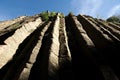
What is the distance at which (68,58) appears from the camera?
5.86 meters

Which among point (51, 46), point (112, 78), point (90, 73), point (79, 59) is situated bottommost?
point (112, 78)

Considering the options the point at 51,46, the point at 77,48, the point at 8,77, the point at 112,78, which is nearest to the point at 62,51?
the point at 51,46

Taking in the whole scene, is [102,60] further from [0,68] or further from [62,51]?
[0,68]

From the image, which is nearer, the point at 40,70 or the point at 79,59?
the point at 40,70

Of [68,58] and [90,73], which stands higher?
[68,58]

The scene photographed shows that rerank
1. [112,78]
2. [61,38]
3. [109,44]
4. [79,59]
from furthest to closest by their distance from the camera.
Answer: [61,38] < [109,44] < [79,59] < [112,78]

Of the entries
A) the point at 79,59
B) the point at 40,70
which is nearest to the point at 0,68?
the point at 40,70

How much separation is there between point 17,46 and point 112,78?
5.12 m

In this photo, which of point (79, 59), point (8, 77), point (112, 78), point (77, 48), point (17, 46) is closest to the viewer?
point (112, 78)

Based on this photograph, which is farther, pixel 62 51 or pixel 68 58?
pixel 62 51

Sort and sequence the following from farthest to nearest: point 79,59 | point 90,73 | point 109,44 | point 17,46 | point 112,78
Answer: point 17,46 → point 109,44 → point 79,59 → point 90,73 → point 112,78

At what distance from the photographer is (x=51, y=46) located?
6.89m

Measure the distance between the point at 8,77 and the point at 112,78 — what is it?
7.59 ft

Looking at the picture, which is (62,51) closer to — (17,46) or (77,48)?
(77,48)
